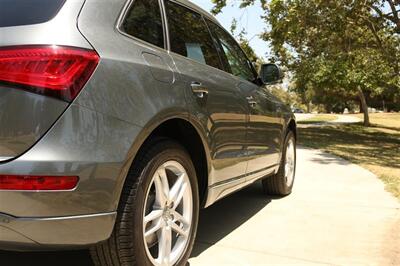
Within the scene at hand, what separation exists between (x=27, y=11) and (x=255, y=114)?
2.47m

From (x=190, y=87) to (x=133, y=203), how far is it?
0.95m

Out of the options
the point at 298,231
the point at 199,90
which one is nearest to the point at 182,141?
the point at 199,90

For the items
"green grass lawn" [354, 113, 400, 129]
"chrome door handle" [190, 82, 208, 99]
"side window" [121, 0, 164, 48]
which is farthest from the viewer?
"green grass lawn" [354, 113, 400, 129]

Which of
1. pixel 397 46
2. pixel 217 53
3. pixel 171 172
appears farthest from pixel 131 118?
pixel 397 46

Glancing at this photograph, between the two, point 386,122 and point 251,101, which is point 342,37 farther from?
point 386,122

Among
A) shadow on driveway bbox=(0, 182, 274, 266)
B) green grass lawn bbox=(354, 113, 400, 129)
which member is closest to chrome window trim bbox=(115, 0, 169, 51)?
shadow on driveway bbox=(0, 182, 274, 266)

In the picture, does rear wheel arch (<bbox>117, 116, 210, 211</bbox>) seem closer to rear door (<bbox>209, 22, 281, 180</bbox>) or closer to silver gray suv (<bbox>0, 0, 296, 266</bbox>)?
silver gray suv (<bbox>0, 0, 296, 266</bbox>)

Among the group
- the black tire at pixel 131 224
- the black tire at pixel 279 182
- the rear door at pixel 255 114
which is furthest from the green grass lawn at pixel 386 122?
the black tire at pixel 131 224

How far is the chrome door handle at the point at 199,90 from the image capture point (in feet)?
10.7

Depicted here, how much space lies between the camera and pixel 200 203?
3.59 m

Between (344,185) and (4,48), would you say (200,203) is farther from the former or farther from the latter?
(344,185)

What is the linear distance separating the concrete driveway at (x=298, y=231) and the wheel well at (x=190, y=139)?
653 millimetres

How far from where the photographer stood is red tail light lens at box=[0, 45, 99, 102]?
7.34 ft

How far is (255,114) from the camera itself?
4465 millimetres
